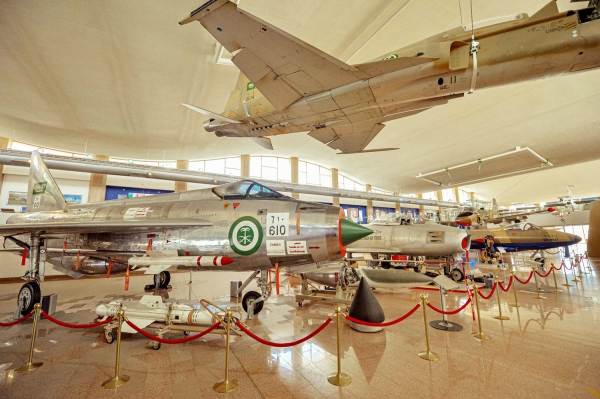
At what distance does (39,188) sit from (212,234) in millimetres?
6913

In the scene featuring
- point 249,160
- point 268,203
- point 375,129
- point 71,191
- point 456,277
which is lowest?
point 456,277

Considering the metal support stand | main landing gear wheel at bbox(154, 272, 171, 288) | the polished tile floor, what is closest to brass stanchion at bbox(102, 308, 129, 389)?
the polished tile floor

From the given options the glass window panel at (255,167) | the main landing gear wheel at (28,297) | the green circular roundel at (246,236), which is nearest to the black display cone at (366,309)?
the green circular roundel at (246,236)

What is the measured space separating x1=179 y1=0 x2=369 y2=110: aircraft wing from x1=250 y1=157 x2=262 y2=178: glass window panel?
13893mm

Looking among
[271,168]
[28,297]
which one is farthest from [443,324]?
[271,168]

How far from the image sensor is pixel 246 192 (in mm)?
5016

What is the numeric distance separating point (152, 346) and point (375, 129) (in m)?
7.98

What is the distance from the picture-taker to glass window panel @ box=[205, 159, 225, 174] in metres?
18.2

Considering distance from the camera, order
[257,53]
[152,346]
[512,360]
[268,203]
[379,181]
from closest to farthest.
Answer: [512,360], [152,346], [268,203], [257,53], [379,181]

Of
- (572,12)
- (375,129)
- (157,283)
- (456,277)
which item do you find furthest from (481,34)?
(157,283)

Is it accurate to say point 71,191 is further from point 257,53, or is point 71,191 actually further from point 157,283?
point 257,53

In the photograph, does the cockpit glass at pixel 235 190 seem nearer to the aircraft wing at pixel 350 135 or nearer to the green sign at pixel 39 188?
the aircraft wing at pixel 350 135

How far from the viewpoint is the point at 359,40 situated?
26.7ft

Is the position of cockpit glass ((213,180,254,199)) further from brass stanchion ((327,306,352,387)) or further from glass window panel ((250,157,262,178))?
glass window panel ((250,157,262,178))
